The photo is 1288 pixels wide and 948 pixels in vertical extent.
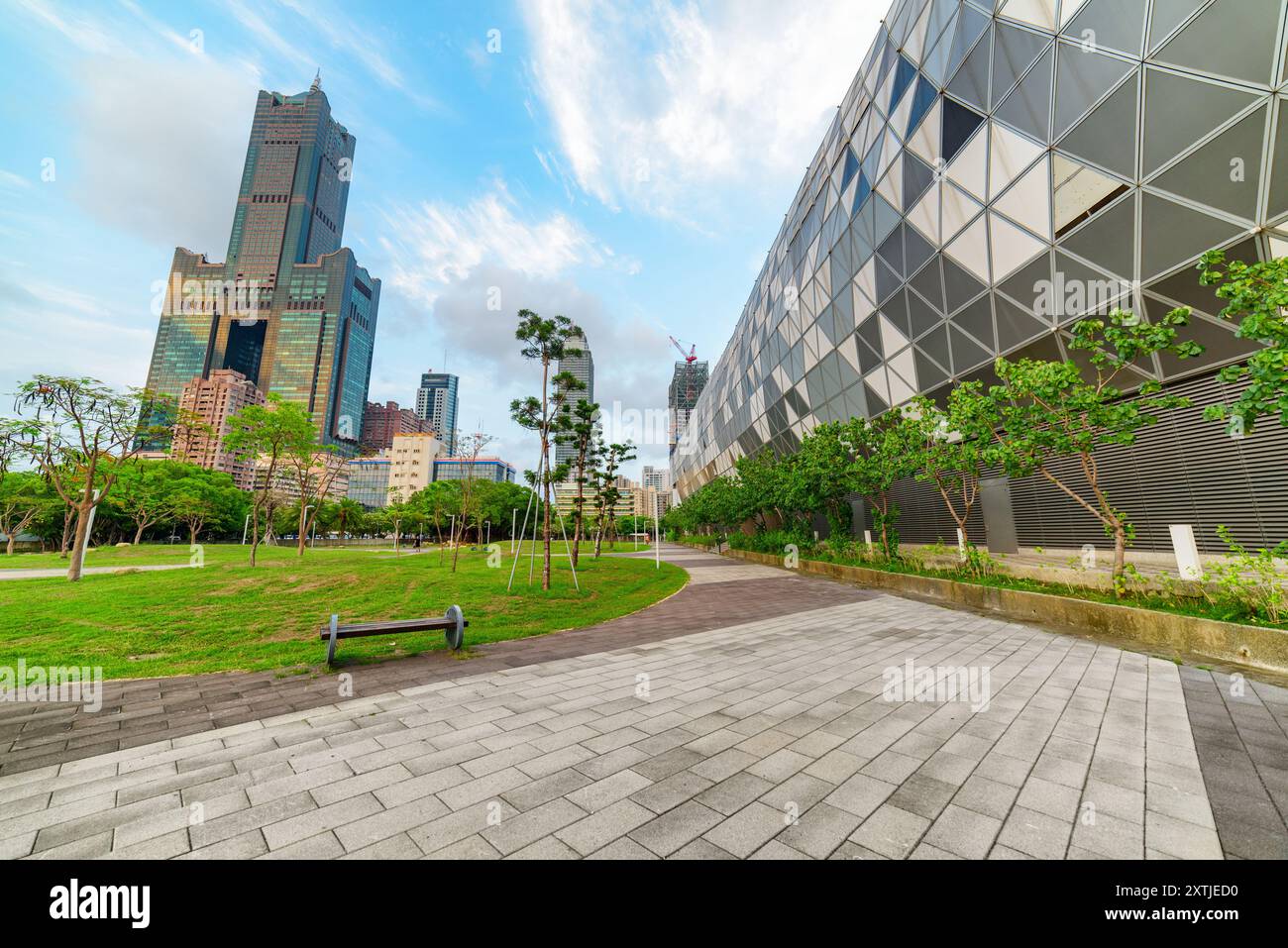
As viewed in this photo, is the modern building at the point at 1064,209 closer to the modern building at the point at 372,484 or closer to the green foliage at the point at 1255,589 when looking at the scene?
the green foliage at the point at 1255,589

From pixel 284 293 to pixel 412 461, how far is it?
319 ft

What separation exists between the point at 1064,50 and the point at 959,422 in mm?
9993

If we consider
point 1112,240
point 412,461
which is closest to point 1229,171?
point 1112,240

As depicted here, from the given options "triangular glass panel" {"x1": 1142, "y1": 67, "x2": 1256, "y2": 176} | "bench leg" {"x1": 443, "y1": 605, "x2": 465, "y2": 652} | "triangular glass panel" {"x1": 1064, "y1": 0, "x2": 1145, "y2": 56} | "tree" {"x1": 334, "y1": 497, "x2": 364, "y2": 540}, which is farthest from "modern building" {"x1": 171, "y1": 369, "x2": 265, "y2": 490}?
"triangular glass panel" {"x1": 1142, "y1": 67, "x2": 1256, "y2": 176}

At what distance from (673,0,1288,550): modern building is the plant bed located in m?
3.80

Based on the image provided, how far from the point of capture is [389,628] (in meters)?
6.72

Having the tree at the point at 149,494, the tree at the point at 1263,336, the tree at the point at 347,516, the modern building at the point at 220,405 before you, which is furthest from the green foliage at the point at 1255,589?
the modern building at the point at 220,405

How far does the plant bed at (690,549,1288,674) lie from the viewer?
20.1 ft

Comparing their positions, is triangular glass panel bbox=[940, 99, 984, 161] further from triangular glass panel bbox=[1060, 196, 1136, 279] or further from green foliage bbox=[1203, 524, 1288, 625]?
green foliage bbox=[1203, 524, 1288, 625]

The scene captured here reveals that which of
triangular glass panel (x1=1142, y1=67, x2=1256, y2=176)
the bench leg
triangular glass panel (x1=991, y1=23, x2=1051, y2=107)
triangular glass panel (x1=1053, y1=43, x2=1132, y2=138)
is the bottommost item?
the bench leg

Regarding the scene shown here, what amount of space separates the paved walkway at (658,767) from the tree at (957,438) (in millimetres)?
5697

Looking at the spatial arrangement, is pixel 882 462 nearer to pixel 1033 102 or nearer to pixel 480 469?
pixel 1033 102
